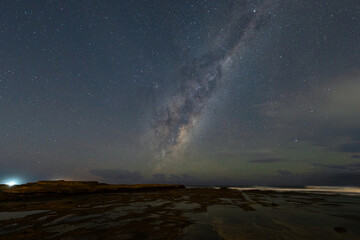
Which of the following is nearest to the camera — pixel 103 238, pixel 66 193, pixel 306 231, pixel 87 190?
pixel 103 238

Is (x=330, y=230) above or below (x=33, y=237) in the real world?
below

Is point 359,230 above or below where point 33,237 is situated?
below

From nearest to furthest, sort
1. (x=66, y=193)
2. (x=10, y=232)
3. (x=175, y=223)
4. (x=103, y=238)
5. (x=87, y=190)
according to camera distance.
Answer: (x=103, y=238) < (x=10, y=232) < (x=175, y=223) < (x=66, y=193) < (x=87, y=190)

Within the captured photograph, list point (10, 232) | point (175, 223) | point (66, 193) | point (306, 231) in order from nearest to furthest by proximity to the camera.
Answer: point (10, 232) < point (306, 231) < point (175, 223) < point (66, 193)

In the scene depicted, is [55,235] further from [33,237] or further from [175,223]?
[175,223]

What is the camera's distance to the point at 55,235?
676 centimetres

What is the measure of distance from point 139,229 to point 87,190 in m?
25.2

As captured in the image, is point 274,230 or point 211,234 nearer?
point 211,234

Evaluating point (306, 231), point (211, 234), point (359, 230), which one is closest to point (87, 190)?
point (211, 234)

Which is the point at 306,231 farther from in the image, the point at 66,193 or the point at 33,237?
the point at 66,193

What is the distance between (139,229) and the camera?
7.61m

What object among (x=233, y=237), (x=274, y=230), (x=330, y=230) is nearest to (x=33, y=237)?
(x=233, y=237)

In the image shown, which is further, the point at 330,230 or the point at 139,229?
the point at 330,230

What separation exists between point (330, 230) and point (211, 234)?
20.9ft
